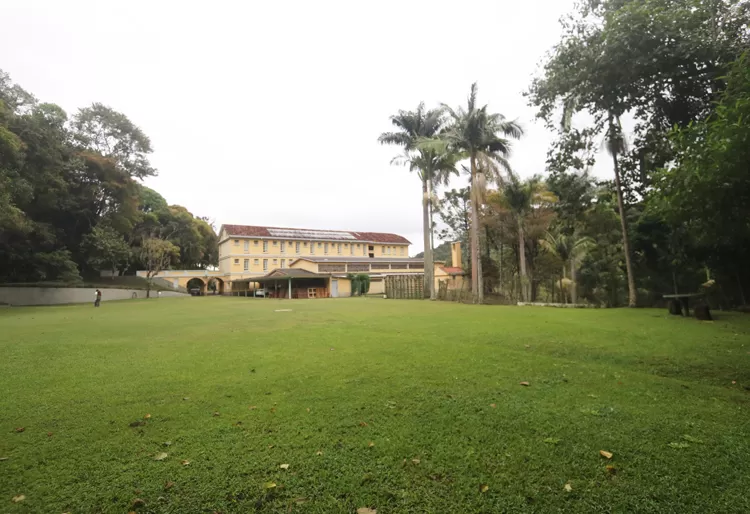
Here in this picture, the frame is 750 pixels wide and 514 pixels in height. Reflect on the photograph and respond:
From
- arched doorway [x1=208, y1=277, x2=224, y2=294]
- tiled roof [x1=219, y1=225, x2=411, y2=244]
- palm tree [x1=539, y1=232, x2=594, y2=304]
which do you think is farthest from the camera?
arched doorway [x1=208, y1=277, x2=224, y2=294]

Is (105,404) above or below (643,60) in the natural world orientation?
below

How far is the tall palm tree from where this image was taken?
26.8 metres

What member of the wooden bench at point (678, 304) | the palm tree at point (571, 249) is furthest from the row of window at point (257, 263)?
the wooden bench at point (678, 304)

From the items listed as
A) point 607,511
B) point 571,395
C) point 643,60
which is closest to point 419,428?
point 607,511

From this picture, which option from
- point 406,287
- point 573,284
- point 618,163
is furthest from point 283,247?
point 618,163

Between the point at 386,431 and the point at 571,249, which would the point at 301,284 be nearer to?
the point at 571,249

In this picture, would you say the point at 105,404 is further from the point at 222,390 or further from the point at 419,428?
the point at 419,428

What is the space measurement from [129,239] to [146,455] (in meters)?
50.5

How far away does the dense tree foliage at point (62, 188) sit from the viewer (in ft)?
76.9

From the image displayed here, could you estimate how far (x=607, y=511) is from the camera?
2307 mm

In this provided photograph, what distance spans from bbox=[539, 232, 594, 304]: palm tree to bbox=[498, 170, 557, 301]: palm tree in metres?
1.63

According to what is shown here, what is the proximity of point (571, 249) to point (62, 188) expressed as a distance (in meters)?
36.2

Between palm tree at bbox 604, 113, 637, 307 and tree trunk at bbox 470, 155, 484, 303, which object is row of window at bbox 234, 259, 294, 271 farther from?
palm tree at bbox 604, 113, 637, 307

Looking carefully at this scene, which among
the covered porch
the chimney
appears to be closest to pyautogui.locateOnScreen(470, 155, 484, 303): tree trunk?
the chimney
